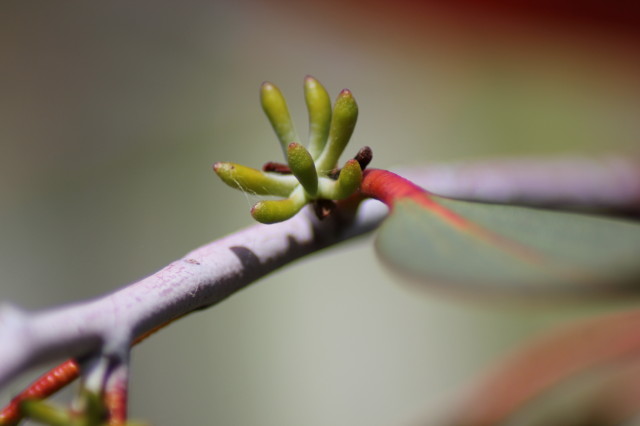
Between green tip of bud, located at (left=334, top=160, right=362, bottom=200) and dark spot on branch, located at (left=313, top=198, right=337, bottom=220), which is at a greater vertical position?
green tip of bud, located at (left=334, top=160, right=362, bottom=200)

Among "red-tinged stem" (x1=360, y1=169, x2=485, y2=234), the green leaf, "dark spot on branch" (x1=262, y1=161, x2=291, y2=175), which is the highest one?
"dark spot on branch" (x1=262, y1=161, x2=291, y2=175)

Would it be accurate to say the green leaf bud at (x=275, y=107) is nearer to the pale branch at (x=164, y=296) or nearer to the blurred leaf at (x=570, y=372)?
the pale branch at (x=164, y=296)

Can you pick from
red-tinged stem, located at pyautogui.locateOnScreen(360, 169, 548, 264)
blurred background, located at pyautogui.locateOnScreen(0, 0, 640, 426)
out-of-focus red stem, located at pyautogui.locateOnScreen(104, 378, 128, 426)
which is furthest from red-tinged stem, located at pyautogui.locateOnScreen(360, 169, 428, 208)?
blurred background, located at pyautogui.locateOnScreen(0, 0, 640, 426)

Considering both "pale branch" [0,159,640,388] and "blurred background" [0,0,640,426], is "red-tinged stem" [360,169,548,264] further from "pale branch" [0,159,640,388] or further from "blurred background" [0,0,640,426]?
"blurred background" [0,0,640,426]

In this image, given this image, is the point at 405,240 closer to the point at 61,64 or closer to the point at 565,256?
the point at 565,256

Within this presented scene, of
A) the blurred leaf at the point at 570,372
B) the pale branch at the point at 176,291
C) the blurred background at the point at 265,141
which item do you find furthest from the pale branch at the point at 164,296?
the blurred background at the point at 265,141
